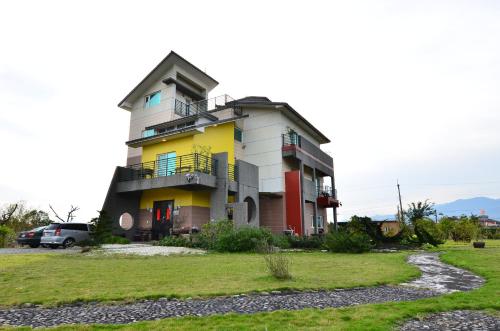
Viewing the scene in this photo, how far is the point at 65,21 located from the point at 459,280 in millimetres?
14061

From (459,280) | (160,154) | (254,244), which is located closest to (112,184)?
(160,154)

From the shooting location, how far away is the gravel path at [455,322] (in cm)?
447

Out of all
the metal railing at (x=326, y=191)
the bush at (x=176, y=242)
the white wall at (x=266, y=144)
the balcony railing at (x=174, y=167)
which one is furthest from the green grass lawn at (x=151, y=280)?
the metal railing at (x=326, y=191)

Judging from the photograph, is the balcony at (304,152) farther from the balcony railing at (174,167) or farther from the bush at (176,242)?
the bush at (176,242)

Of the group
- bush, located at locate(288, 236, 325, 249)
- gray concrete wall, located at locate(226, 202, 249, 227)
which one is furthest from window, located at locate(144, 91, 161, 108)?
bush, located at locate(288, 236, 325, 249)

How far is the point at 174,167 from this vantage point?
23.5m

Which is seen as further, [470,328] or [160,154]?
[160,154]

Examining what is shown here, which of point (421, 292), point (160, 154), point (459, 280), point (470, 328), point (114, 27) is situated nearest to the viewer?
point (470, 328)

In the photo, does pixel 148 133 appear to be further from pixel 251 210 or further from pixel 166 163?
pixel 251 210

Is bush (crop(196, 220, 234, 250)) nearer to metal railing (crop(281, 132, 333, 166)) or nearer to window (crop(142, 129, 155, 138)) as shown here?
metal railing (crop(281, 132, 333, 166))

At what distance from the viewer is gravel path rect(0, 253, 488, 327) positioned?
483 cm

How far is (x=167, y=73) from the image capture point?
90.7 ft

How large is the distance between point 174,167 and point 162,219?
3590 millimetres

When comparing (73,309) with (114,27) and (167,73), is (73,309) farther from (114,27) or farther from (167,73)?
(167,73)
